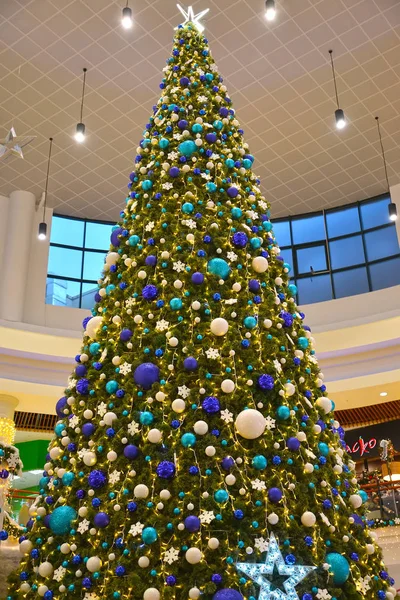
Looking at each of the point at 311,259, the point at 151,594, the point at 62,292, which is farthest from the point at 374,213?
the point at 151,594

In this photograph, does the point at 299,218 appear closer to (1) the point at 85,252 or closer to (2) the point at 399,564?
(1) the point at 85,252

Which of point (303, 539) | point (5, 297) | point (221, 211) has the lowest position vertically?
point (303, 539)

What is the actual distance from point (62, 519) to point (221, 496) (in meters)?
0.73

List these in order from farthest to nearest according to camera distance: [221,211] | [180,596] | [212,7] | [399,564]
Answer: [212,7]
[399,564]
[221,211]
[180,596]

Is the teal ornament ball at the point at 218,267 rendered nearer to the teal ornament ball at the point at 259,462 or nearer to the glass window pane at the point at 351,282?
the teal ornament ball at the point at 259,462

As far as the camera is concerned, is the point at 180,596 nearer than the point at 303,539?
Yes

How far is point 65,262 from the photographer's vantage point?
13141 millimetres

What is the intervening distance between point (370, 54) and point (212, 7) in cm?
273

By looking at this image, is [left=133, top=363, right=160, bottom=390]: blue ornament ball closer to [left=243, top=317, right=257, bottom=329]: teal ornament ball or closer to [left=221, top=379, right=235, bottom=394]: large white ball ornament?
[left=221, top=379, right=235, bottom=394]: large white ball ornament

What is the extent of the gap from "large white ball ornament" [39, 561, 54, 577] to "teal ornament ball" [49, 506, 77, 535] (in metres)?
0.13

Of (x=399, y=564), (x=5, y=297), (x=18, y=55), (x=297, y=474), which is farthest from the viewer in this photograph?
(x=5, y=297)

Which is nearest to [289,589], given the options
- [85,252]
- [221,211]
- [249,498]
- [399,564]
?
[249,498]

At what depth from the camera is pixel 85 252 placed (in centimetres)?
1345

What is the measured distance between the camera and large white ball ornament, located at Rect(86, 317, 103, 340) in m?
3.06
